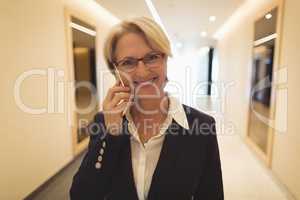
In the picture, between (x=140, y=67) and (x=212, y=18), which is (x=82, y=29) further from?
(x=140, y=67)

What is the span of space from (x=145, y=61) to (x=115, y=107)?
23 centimetres

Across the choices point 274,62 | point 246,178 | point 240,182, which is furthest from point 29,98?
point 274,62

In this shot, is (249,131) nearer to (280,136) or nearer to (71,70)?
(280,136)

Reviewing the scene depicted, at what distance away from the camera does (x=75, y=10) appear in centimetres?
352

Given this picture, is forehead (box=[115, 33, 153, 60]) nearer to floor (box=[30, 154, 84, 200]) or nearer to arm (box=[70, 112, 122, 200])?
arm (box=[70, 112, 122, 200])

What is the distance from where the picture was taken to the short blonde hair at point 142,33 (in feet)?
2.82

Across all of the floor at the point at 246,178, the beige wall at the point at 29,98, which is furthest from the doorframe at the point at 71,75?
the floor at the point at 246,178

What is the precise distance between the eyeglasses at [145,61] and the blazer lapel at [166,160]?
29cm

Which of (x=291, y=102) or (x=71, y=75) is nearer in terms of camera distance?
(x=291, y=102)

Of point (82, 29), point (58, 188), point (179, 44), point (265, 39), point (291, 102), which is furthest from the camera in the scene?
point (179, 44)

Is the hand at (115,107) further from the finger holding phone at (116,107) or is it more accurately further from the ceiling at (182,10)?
the ceiling at (182,10)

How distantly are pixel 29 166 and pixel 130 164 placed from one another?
2.18 metres

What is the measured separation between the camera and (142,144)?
94 centimetres

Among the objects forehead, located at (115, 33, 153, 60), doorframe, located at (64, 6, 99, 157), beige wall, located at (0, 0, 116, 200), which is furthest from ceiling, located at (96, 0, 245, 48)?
forehead, located at (115, 33, 153, 60)
